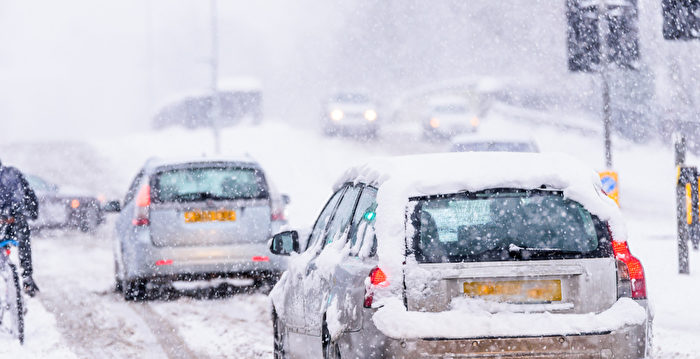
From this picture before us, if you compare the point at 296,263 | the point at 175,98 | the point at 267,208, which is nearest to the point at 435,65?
the point at 175,98

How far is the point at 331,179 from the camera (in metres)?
32.2

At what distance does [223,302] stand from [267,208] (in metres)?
1.11

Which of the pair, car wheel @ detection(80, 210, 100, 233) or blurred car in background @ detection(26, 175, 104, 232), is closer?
blurred car in background @ detection(26, 175, 104, 232)

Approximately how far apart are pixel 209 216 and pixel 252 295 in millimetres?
1037

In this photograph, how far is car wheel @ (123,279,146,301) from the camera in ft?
39.1

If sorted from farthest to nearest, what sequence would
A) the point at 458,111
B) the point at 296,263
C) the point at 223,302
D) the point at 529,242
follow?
the point at 458,111 < the point at 223,302 < the point at 296,263 < the point at 529,242

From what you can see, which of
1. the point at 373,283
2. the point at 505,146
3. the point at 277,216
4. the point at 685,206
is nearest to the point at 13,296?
the point at 277,216

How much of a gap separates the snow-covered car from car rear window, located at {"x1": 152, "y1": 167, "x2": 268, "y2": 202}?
657 centimetres

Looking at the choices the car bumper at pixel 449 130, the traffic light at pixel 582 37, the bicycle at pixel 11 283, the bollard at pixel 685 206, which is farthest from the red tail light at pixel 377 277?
the car bumper at pixel 449 130

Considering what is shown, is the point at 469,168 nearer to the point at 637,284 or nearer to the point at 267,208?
the point at 637,284

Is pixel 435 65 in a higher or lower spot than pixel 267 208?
higher

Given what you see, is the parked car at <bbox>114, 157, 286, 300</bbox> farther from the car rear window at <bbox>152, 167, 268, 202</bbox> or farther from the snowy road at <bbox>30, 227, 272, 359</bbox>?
the snowy road at <bbox>30, 227, 272, 359</bbox>

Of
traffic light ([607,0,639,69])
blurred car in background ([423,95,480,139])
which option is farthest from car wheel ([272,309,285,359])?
blurred car in background ([423,95,480,139])

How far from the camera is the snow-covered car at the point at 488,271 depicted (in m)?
5.07
